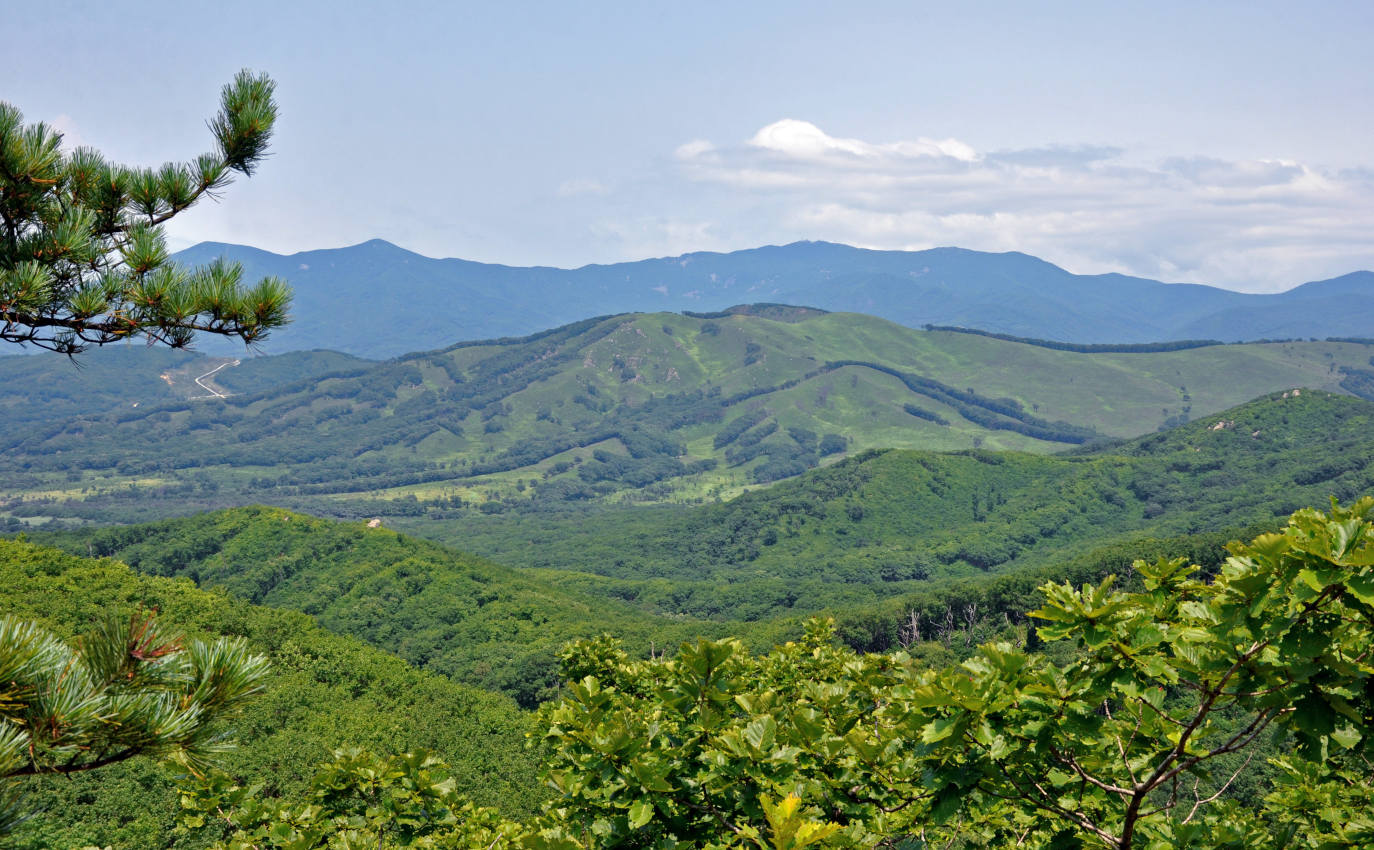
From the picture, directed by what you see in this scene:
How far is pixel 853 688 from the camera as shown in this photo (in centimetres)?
1264

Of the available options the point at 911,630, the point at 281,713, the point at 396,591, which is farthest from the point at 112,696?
the point at 396,591

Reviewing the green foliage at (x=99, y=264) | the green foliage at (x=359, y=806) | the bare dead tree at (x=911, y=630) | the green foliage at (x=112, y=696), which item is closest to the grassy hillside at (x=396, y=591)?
the bare dead tree at (x=911, y=630)

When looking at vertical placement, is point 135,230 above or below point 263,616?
above

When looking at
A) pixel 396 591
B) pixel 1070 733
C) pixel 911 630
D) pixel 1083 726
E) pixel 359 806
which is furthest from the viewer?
pixel 396 591

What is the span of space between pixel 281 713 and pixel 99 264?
53555 millimetres

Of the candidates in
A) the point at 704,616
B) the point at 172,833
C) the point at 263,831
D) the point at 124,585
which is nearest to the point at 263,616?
the point at 124,585

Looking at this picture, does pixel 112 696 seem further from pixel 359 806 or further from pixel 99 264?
pixel 359 806

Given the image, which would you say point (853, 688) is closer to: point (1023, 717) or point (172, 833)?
point (1023, 717)

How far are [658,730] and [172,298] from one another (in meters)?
8.33

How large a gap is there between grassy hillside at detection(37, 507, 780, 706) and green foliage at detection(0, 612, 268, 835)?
8465 centimetres

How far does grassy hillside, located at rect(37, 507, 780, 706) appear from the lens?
102 metres

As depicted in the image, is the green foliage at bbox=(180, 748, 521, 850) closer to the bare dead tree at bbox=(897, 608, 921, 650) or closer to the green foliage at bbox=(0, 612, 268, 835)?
the green foliage at bbox=(0, 612, 268, 835)

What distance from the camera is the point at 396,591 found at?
4934 inches

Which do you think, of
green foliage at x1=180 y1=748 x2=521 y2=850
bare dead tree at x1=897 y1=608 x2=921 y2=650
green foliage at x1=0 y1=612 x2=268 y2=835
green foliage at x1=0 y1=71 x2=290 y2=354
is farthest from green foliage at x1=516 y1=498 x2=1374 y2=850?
bare dead tree at x1=897 y1=608 x2=921 y2=650
